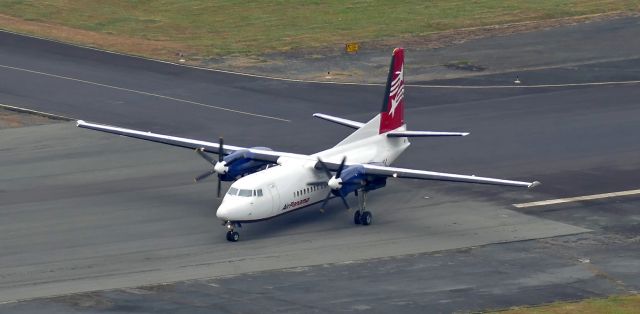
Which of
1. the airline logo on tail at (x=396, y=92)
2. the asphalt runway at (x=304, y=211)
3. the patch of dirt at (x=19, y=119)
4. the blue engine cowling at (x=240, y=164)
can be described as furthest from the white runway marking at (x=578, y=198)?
the patch of dirt at (x=19, y=119)

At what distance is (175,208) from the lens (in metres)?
60.4

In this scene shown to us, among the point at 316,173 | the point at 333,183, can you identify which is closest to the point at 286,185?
the point at 316,173

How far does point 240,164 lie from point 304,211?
12.5 feet

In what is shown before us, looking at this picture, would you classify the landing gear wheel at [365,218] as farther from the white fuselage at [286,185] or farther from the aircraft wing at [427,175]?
the white fuselage at [286,185]

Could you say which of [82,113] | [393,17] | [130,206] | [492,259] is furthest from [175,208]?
[393,17]

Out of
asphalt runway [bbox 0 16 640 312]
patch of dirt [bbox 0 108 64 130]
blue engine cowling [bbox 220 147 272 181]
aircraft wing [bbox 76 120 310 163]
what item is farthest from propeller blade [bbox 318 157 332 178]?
patch of dirt [bbox 0 108 64 130]

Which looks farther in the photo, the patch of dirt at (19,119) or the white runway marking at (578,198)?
the patch of dirt at (19,119)

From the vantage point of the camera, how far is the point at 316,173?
57688mm

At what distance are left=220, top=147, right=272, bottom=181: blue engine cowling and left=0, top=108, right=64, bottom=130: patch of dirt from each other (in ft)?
74.2

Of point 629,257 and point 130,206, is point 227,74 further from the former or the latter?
point 629,257

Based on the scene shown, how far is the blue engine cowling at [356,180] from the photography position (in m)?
56.7

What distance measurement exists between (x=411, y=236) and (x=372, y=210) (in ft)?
14.4

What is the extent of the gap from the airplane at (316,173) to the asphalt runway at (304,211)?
130 centimetres

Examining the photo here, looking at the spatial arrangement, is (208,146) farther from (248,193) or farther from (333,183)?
(333,183)
